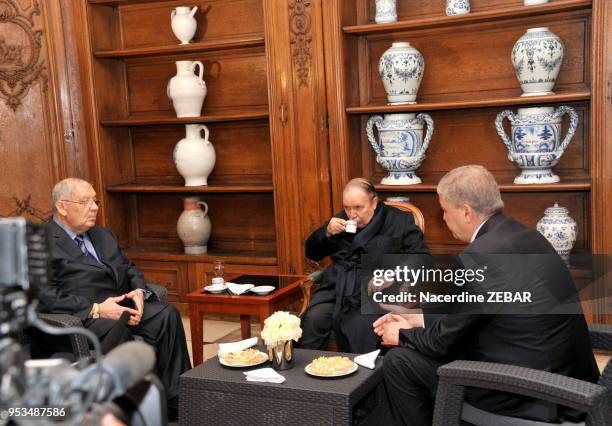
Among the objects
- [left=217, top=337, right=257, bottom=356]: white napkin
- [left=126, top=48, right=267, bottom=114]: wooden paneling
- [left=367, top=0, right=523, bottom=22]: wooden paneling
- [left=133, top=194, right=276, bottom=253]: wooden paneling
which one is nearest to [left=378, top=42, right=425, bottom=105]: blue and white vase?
[left=367, top=0, right=523, bottom=22]: wooden paneling

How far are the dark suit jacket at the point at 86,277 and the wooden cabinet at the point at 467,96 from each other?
1.42 metres

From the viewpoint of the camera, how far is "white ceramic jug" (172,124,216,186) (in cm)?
472

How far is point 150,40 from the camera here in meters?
5.03

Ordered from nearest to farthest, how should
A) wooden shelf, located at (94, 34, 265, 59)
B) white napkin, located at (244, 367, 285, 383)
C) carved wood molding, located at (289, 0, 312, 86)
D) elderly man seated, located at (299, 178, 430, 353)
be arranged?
white napkin, located at (244, 367, 285, 383)
elderly man seated, located at (299, 178, 430, 353)
carved wood molding, located at (289, 0, 312, 86)
wooden shelf, located at (94, 34, 265, 59)

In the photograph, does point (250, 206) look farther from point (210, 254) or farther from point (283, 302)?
point (283, 302)

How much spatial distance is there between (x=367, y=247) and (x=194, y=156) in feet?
5.73

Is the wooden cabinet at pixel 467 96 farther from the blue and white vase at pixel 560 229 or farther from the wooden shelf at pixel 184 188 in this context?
the wooden shelf at pixel 184 188

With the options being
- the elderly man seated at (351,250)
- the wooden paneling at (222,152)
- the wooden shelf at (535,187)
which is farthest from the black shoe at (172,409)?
the wooden paneling at (222,152)

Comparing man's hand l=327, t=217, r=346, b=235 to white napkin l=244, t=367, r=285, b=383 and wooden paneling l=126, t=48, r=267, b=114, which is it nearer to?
white napkin l=244, t=367, r=285, b=383

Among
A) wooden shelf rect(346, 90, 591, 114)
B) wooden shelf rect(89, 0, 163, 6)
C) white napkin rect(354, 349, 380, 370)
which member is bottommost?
white napkin rect(354, 349, 380, 370)

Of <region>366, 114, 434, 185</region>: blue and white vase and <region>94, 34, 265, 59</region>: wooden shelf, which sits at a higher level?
<region>94, 34, 265, 59</region>: wooden shelf

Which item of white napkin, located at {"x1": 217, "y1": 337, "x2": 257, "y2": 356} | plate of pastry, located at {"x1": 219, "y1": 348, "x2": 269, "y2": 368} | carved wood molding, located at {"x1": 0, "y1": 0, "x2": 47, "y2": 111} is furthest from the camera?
carved wood molding, located at {"x1": 0, "y1": 0, "x2": 47, "y2": 111}

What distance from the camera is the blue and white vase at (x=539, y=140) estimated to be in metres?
3.80

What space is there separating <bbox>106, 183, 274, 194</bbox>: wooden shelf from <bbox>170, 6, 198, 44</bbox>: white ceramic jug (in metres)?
0.98
